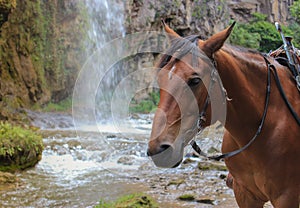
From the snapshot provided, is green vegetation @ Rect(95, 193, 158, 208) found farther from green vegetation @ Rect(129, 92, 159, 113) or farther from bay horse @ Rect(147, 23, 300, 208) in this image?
green vegetation @ Rect(129, 92, 159, 113)

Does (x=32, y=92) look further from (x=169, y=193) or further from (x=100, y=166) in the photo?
(x=169, y=193)

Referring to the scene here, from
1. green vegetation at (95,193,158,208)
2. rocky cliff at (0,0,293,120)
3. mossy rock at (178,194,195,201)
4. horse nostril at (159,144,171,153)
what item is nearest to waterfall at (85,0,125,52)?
rocky cliff at (0,0,293,120)

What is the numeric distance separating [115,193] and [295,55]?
4.44 metres

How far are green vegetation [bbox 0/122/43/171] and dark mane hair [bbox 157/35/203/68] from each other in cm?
616

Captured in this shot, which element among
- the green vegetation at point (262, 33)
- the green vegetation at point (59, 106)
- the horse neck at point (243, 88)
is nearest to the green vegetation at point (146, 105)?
the green vegetation at point (59, 106)

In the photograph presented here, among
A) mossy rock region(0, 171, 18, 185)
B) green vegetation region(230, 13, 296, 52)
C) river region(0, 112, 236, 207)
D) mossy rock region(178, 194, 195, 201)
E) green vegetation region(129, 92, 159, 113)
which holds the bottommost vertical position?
green vegetation region(129, 92, 159, 113)

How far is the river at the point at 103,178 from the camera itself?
5912 mm

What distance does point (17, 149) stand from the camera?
7.64 m

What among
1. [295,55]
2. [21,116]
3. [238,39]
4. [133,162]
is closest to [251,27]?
[238,39]

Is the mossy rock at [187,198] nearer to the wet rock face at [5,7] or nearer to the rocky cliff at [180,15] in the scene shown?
the wet rock face at [5,7]

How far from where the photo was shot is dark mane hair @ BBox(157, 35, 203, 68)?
77.6 inches

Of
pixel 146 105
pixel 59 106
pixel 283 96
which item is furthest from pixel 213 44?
pixel 146 105

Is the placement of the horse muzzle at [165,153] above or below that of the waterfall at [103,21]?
below

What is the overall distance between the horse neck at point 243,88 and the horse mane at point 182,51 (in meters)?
0.23
